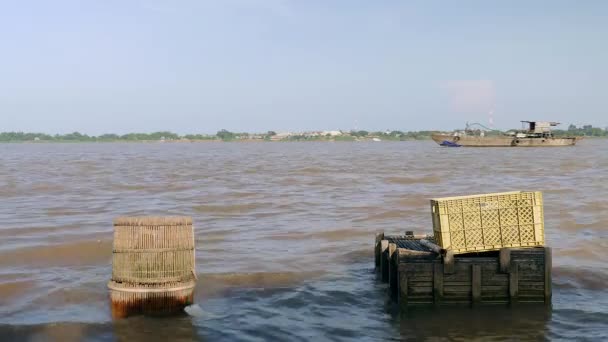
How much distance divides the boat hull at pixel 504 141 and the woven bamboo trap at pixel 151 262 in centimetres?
8340

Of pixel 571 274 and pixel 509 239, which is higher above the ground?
pixel 509 239

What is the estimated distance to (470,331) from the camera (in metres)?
8.04

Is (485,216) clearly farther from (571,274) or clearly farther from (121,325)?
(121,325)

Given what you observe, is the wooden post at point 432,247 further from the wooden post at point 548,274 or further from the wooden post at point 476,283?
the wooden post at point 548,274

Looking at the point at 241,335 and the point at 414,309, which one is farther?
the point at 414,309

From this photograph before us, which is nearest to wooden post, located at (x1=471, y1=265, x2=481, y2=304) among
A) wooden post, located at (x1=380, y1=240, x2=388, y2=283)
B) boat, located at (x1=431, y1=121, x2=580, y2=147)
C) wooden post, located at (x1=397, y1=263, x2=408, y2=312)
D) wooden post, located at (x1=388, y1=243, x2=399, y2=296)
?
wooden post, located at (x1=397, y1=263, x2=408, y2=312)

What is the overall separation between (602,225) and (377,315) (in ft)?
35.8

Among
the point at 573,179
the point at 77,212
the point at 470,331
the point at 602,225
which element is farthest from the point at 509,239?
the point at 573,179

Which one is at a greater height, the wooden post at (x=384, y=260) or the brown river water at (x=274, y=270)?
the wooden post at (x=384, y=260)

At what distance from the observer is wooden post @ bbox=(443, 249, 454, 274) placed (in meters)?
8.52

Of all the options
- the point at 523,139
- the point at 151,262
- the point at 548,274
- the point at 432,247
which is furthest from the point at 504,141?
the point at 151,262

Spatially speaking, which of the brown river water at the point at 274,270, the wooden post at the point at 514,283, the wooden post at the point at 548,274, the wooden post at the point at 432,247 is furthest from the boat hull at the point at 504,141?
the wooden post at the point at 514,283

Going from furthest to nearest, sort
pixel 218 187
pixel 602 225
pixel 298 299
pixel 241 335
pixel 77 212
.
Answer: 1. pixel 218 187
2. pixel 77 212
3. pixel 602 225
4. pixel 298 299
5. pixel 241 335

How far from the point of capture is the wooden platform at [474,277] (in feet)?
28.3
